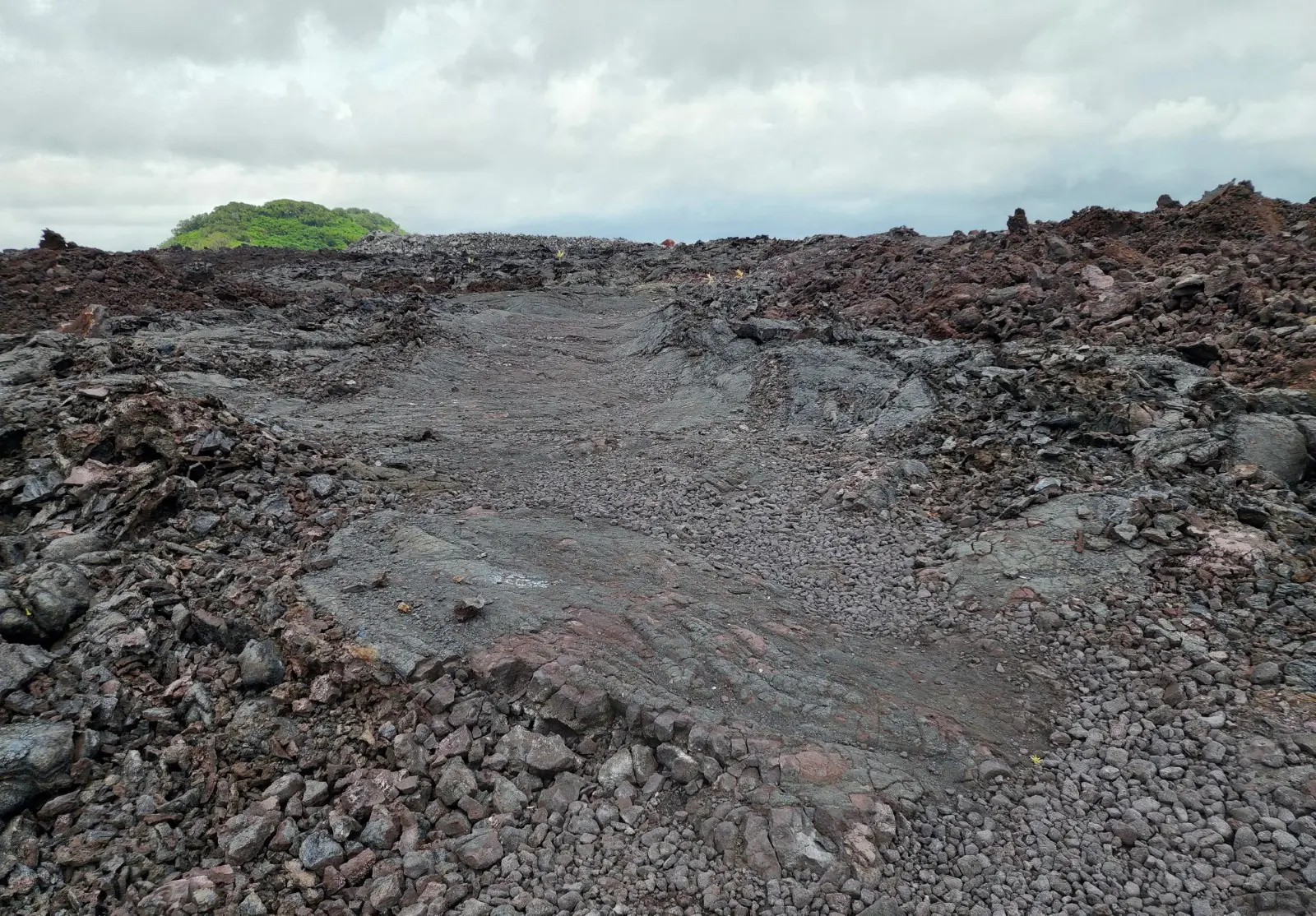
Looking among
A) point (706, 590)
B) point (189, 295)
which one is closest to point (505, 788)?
point (706, 590)

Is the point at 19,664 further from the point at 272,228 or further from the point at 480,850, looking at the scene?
the point at 272,228

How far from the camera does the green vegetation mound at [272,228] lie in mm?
41812

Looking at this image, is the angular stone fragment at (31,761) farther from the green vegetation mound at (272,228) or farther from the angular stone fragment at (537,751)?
the green vegetation mound at (272,228)

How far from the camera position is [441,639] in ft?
16.0

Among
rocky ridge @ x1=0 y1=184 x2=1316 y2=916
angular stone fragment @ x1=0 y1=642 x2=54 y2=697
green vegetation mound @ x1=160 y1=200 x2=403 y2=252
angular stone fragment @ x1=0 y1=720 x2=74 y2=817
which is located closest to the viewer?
rocky ridge @ x1=0 y1=184 x2=1316 y2=916

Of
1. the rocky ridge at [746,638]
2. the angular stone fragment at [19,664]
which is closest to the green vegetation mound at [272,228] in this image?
the rocky ridge at [746,638]

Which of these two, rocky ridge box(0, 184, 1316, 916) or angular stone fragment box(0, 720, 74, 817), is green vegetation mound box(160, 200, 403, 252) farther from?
angular stone fragment box(0, 720, 74, 817)

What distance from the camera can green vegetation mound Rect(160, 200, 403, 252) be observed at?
41.8 meters

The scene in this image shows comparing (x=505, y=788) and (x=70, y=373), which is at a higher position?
(x=70, y=373)

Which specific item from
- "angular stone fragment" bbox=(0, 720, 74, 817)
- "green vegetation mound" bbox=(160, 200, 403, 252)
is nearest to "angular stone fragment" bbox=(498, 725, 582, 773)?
"angular stone fragment" bbox=(0, 720, 74, 817)

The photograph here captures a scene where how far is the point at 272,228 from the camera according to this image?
4472 cm

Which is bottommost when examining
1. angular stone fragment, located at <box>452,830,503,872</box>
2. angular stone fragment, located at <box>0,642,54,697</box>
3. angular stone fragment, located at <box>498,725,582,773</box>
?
angular stone fragment, located at <box>452,830,503,872</box>

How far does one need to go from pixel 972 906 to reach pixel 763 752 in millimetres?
1240

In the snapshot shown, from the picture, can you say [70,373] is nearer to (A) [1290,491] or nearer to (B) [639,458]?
(B) [639,458]
